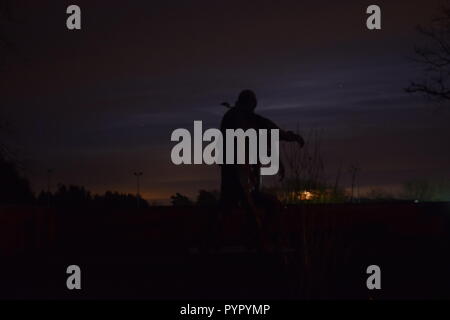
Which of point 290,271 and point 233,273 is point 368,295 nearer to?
point 290,271

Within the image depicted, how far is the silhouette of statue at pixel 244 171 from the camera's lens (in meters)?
9.08

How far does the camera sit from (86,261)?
10930 mm

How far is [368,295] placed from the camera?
27.0 ft

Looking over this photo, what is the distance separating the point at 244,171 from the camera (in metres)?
9.11

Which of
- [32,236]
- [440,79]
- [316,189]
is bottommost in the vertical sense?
[32,236]

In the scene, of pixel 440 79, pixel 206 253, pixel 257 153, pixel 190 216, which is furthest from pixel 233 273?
pixel 440 79

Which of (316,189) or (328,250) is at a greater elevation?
(316,189)

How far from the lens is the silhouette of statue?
357 inches

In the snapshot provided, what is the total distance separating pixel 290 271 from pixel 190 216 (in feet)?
23.1

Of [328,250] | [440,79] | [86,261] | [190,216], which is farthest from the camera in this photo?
[440,79]

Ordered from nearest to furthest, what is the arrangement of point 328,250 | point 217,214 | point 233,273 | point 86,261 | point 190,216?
1. point 328,250
2. point 233,273
3. point 217,214
4. point 86,261
5. point 190,216
